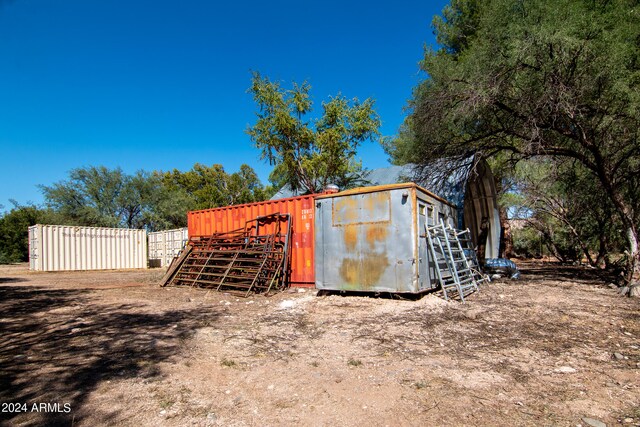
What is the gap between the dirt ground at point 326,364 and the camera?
109 inches

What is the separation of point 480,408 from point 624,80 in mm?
8341

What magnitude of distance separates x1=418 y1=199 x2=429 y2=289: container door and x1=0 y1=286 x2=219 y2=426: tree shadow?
4100mm

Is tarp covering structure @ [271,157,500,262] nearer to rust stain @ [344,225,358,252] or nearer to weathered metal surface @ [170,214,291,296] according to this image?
rust stain @ [344,225,358,252]

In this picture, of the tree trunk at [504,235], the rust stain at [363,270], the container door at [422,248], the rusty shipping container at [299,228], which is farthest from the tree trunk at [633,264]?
the tree trunk at [504,235]

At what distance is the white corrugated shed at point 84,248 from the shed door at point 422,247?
1827 centimetres

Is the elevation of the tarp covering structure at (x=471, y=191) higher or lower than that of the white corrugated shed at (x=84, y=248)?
higher

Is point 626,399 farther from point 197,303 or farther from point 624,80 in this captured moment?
point 624,80

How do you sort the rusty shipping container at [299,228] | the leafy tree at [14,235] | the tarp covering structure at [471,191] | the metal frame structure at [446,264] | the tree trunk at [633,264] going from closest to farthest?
the metal frame structure at [446,264] < the tree trunk at [633,264] < the rusty shipping container at [299,228] < the tarp covering structure at [471,191] < the leafy tree at [14,235]

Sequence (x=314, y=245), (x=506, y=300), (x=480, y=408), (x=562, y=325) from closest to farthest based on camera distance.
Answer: (x=480, y=408) < (x=562, y=325) < (x=506, y=300) < (x=314, y=245)

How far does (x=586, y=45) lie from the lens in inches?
298

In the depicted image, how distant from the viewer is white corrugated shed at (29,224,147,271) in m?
17.6

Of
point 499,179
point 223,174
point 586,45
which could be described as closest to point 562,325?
point 586,45

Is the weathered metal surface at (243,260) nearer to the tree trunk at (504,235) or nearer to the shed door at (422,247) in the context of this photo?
the shed door at (422,247)

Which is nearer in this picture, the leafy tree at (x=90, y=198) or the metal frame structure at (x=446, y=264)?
the metal frame structure at (x=446, y=264)
